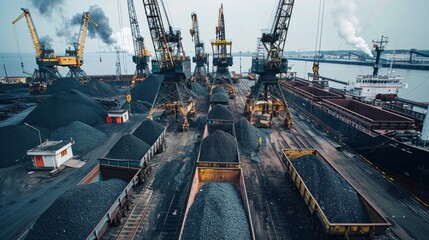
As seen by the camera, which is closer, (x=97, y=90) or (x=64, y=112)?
(x=64, y=112)

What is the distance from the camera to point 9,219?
1048cm

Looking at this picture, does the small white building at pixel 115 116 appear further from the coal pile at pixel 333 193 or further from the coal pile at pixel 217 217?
the coal pile at pixel 333 193

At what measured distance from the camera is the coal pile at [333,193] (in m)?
8.85

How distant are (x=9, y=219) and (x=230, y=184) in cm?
1117

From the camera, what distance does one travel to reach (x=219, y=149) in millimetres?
13570

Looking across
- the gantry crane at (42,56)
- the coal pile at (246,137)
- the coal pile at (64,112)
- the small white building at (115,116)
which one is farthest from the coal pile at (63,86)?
the coal pile at (246,137)

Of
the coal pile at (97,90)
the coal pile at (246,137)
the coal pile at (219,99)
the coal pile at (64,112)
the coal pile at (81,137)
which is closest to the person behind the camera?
the coal pile at (246,137)

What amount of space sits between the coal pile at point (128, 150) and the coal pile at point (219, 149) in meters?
4.10

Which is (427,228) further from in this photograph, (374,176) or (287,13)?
(287,13)

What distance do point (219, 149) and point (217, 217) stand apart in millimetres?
5746

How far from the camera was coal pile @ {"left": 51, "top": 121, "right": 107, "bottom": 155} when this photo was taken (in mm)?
18031

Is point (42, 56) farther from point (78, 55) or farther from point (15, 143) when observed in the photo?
point (15, 143)

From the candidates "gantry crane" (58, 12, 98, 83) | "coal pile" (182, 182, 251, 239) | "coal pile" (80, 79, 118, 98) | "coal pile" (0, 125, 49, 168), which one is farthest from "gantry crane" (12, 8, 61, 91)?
"coal pile" (182, 182, 251, 239)

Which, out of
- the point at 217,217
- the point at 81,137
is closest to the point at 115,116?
the point at 81,137
